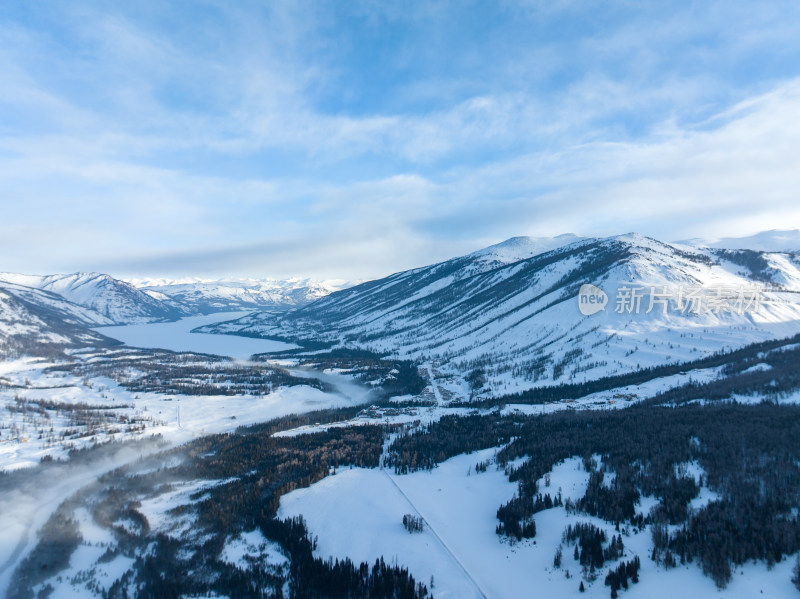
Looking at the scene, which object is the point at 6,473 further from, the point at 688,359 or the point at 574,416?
the point at 688,359

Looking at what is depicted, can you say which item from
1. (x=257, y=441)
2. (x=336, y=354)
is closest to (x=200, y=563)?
(x=257, y=441)

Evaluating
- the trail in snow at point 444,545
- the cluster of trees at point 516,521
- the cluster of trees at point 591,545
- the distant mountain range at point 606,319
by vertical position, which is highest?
the distant mountain range at point 606,319

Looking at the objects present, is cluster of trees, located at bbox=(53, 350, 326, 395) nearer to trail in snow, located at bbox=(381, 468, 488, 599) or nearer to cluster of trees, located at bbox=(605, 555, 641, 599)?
trail in snow, located at bbox=(381, 468, 488, 599)

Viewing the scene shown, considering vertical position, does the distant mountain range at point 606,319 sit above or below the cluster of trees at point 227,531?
above

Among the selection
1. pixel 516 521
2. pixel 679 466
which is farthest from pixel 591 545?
pixel 679 466

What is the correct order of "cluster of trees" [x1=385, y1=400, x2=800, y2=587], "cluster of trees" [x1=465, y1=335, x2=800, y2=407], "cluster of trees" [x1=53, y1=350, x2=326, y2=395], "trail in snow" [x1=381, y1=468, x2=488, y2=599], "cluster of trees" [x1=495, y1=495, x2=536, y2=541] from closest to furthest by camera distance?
1. "cluster of trees" [x1=385, y1=400, x2=800, y2=587]
2. "trail in snow" [x1=381, y1=468, x2=488, y2=599]
3. "cluster of trees" [x1=495, y1=495, x2=536, y2=541]
4. "cluster of trees" [x1=465, y1=335, x2=800, y2=407]
5. "cluster of trees" [x1=53, y1=350, x2=326, y2=395]

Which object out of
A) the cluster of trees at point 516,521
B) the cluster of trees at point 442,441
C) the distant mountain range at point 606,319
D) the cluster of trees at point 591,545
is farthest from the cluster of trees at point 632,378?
the cluster of trees at point 591,545

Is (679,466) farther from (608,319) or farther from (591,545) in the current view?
(608,319)

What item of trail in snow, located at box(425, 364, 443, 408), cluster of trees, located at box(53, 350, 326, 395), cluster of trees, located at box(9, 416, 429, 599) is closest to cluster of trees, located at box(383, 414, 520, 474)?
cluster of trees, located at box(9, 416, 429, 599)

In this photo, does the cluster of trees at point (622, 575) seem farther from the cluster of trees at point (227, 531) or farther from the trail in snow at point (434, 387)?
the trail in snow at point (434, 387)
